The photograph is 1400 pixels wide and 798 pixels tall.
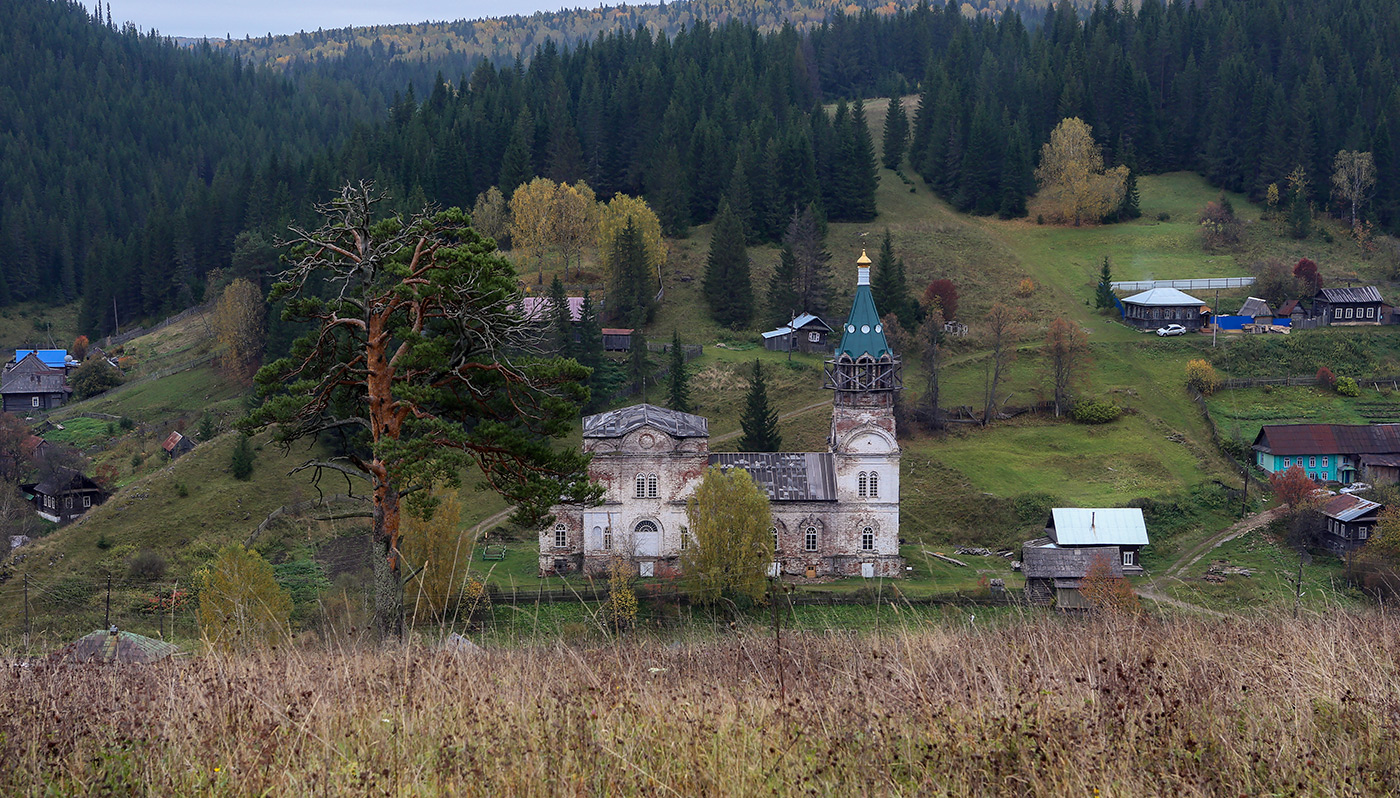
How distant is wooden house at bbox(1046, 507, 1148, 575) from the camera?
4325 cm

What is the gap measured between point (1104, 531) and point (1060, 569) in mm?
3977

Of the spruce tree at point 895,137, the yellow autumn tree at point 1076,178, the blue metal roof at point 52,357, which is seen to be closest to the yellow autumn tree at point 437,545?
the blue metal roof at point 52,357

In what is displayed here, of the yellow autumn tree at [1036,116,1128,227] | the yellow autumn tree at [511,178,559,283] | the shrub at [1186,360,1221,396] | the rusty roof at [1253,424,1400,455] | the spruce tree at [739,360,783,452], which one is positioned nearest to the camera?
the rusty roof at [1253,424,1400,455]

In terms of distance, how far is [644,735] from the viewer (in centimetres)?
690

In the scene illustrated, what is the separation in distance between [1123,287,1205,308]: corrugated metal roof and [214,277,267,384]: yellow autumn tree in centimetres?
5410

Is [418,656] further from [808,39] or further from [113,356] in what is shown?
[808,39]

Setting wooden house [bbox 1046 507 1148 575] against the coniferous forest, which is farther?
the coniferous forest

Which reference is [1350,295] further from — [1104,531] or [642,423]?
[642,423]

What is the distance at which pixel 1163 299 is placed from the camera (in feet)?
231

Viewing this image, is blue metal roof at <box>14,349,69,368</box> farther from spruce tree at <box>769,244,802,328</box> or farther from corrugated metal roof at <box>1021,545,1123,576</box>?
corrugated metal roof at <box>1021,545,1123,576</box>

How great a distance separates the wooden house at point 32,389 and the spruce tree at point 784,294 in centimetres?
4857

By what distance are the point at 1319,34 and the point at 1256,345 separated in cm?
5748

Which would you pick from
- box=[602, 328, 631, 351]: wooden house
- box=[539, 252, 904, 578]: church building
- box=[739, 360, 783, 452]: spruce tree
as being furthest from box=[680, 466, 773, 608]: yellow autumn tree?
box=[602, 328, 631, 351]: wooden house

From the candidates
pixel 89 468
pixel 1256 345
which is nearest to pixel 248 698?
pixel 89 468
